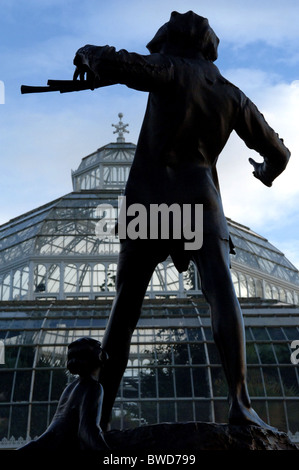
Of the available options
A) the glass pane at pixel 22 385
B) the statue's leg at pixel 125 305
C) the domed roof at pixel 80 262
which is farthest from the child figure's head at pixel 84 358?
the domed roof at pixel 80 262

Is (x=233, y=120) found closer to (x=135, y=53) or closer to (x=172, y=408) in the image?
(x=135, y=53)

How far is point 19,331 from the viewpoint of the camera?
24.6 m

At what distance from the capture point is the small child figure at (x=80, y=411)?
320 cm

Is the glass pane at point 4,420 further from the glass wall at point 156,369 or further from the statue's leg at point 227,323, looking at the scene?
the statue's leg at point 227,323

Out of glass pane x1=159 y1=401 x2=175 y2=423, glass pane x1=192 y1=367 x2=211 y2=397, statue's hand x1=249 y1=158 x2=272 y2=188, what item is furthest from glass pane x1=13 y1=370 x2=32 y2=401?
statue's hand x1=249 y1=158 x2=272 y2=188

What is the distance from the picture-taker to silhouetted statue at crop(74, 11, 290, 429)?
3842mm

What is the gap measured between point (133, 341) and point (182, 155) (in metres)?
20.2

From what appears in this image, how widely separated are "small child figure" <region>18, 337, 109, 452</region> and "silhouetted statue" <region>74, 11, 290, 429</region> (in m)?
0.56

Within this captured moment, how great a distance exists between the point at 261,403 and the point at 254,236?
22.2 metres

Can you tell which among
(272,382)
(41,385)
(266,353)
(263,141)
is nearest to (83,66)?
(263,141)

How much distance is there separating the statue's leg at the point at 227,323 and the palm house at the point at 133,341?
17.7 m

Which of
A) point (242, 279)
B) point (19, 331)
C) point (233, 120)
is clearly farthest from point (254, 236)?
point (233, 120)
